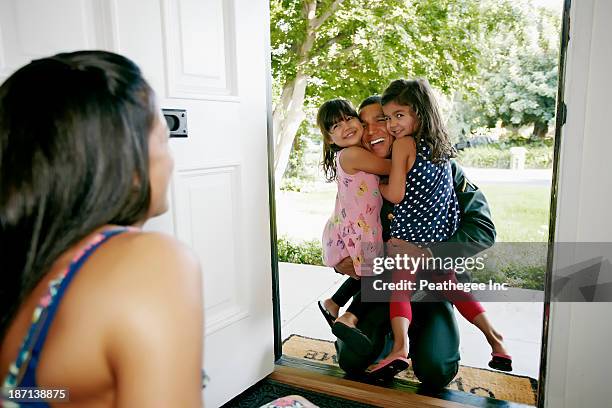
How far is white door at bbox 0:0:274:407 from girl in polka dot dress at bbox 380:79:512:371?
574mm

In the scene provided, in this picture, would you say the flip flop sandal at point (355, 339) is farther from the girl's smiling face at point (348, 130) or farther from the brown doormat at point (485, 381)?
the girl's smiling face at point (348, 130)

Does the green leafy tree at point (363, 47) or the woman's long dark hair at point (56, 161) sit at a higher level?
the green leafy tree at point (363, 47)

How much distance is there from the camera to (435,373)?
173 centimetres

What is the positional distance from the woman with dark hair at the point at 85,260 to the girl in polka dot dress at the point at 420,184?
4.62ft

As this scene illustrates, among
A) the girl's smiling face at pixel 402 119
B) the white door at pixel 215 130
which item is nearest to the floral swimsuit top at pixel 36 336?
the white door at pixel 215 130

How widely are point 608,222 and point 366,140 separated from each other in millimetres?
983

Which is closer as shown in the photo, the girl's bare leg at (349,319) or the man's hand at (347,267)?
the girl's bare leg at (349,319)

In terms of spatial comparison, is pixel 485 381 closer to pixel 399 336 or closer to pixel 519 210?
pixel 399 336

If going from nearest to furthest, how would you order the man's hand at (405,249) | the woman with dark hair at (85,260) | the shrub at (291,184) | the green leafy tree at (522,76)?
the woman with dark hair at (85,260) → the man's hand at (405,249) → the green leafy tree at (522,76) → the shrub at (291,184)

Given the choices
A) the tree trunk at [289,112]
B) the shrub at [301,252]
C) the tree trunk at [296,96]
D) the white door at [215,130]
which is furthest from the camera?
the shrub at [301,252]

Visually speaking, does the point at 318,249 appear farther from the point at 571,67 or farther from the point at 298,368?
the point at 571,67

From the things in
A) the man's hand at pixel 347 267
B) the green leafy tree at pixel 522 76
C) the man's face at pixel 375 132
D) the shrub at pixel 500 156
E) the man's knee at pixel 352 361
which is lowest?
the man's knee at pixel 352 361

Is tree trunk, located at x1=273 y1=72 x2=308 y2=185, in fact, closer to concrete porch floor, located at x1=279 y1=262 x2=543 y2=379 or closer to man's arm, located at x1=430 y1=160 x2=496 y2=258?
concrete porch floor, located at x1=279 y1=262 x2=543 y2=379

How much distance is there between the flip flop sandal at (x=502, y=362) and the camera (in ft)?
5.87
